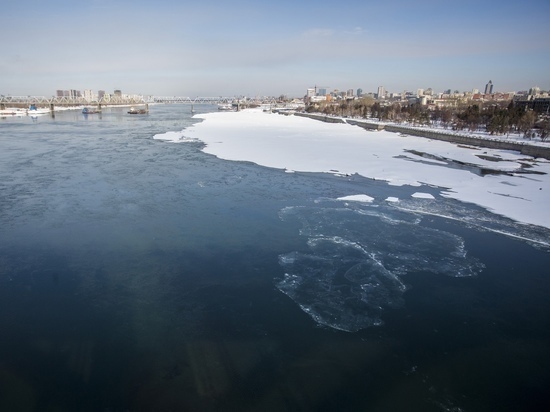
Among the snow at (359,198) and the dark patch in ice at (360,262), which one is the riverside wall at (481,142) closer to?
the snow at (359,198)

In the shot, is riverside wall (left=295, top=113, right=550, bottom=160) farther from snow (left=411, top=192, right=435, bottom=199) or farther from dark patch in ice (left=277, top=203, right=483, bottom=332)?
dark patch in ice (left=277, top=203, right=483, bottom=332)

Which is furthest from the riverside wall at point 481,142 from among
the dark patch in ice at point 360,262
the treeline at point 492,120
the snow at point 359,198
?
the dark patch in ice at point 360,262

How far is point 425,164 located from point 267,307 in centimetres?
1304

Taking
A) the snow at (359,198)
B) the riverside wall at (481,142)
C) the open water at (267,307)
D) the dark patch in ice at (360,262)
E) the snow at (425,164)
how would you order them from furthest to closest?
the riverside wall at (481,142) < the snow at (425,164) < the snow at (359,198) < the dark patch in ice at (360,262) < the open water at (267,307)

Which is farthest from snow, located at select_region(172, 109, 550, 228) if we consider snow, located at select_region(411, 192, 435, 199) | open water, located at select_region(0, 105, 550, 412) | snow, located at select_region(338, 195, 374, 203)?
snow, located at select_region(338, 195, 374, 203)

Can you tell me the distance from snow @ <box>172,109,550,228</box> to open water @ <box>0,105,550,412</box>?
1523 millimetres

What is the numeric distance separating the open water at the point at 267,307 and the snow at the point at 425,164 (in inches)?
60.0

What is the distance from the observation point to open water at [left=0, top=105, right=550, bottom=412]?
3410 millimetres

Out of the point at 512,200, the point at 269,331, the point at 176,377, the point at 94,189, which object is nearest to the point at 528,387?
the point at 269,331

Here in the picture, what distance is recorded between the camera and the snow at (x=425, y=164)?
9875 millimetres

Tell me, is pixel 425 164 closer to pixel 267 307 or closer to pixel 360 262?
pixel 360 262

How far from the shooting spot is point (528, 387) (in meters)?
3.54

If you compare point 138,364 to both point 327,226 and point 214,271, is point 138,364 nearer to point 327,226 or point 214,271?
point 214,271

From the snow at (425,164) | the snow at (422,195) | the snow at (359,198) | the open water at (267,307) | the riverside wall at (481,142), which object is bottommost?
the open water at (267,307)
